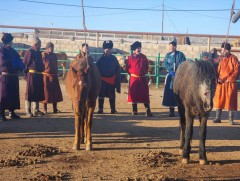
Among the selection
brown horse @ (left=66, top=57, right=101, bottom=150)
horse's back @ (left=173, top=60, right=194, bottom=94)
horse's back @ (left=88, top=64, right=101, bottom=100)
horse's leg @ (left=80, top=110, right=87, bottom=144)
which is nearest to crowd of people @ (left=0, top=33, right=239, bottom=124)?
horse's back @ (left=88, top=64, right=101, bottom=100)

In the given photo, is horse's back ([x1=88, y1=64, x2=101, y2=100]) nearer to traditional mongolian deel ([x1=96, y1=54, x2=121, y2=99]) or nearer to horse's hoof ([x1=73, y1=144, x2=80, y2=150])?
horse's hoof ([x1=73, y1=144, x2=80, y2=150])


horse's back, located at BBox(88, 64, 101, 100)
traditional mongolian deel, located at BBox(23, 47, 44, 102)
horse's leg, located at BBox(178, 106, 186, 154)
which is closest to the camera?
horse's leg, located at BBox(178, 106, 186, 154)

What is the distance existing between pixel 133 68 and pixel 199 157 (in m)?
5.23

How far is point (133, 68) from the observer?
1125 cm

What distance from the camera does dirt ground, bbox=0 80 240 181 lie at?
227 inches

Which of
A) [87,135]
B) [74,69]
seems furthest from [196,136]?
[74,69]

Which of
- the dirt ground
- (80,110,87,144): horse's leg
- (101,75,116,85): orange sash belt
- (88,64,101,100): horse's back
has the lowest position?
the dirt ground

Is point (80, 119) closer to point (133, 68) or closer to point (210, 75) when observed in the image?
Result: point (210, 75)

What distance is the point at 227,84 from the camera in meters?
10.1

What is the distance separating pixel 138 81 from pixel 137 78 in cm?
9

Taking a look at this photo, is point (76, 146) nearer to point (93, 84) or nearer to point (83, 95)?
point (83, 95)

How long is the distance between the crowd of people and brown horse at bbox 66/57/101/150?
1.68 m

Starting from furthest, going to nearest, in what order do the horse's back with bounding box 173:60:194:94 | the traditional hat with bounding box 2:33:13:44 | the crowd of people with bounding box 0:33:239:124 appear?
the crowd of people with bounding box 0:33:239:124 → the traditional hat with bounding box 2:33:13:44 → the horse's back with bounding box 173:60:194:94

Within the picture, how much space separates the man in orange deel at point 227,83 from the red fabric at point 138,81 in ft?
6.84
